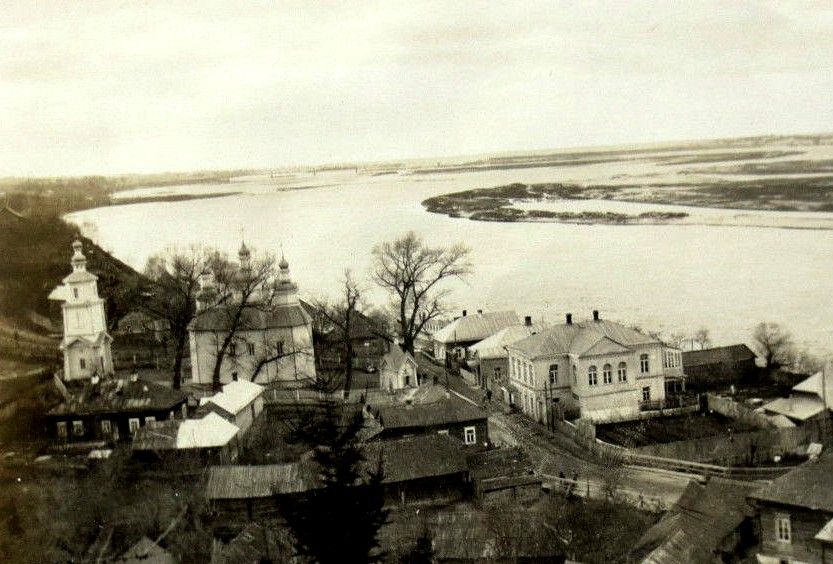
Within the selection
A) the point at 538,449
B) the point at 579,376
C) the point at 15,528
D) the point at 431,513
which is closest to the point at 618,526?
the point at 431,513

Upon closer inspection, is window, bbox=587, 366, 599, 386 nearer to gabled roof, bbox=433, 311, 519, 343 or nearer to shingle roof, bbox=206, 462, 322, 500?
gabled roof, bbox=433, 311, 519, 343

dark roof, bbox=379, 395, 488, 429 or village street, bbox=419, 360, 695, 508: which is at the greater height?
dark roof, bbox=379, 395, 488, 429

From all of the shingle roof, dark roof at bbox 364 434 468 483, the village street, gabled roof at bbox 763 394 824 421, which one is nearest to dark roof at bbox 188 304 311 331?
the village street

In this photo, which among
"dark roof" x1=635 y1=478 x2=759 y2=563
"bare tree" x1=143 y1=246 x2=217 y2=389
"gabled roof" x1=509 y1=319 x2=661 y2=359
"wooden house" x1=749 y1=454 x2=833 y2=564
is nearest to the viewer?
"wooden house" x1=749 y1=454 x2=833 y2=564

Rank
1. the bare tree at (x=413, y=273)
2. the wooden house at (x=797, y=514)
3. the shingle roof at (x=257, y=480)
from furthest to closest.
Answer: the bare tree at (x=413, y=273) → the shingle roof at (x=257, y=480) → the wooden house at (x=797, y=514)

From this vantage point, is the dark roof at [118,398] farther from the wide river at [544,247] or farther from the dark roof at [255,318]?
the dark roof at [255,318]

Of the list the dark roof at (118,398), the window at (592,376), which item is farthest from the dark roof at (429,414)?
the dark roof at (118,398)
